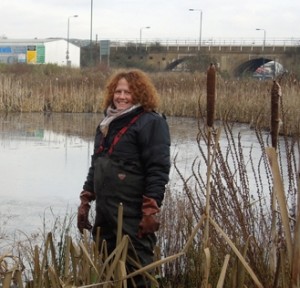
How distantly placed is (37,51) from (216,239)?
62370mm

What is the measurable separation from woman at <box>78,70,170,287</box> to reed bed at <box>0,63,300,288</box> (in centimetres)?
21

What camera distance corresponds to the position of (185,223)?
15.5 ft

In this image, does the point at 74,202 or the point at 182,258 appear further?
the point at 74,202

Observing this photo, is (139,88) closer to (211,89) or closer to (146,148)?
(146,148)

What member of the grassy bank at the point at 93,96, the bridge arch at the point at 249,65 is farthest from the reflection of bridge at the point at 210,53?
the grassy bank at the point at 93,96

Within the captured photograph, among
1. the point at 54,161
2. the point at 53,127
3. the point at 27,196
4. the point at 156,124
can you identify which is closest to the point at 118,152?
the point at 156,124

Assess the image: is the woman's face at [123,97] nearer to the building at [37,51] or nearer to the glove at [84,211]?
the glove at [84,211]

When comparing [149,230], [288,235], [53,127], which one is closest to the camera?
[288,235]

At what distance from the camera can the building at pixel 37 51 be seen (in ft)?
210

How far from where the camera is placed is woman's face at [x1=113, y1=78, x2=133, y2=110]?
12.3 ft

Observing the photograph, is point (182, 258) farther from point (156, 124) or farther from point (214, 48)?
point (214, 48)

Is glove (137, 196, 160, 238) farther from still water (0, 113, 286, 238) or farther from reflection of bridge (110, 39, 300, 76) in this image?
reflection of bridge (110, 39, 300, 76)

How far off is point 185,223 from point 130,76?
1.36 meters

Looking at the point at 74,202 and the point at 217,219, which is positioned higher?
the point at 217,219
